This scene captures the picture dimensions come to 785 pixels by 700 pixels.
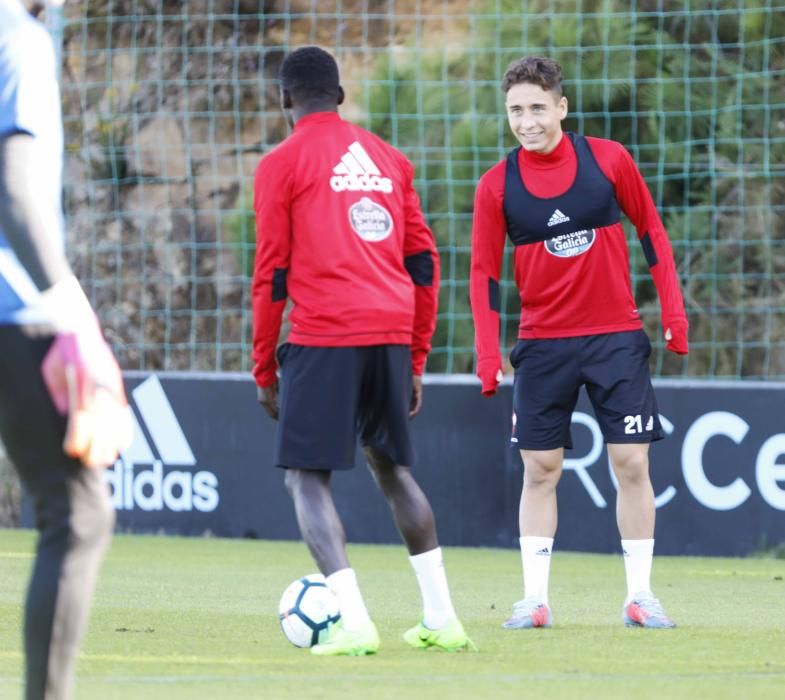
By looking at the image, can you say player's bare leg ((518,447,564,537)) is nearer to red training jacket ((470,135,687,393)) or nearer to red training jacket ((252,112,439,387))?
red training jacket ((470,135,687,393))

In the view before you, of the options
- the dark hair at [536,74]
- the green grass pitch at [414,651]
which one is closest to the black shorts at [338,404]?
the green grass pitch at [414,651]

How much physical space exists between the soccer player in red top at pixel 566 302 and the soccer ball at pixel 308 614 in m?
1.11

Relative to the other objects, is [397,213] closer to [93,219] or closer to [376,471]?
[376,471]

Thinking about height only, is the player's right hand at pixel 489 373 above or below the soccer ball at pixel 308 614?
above

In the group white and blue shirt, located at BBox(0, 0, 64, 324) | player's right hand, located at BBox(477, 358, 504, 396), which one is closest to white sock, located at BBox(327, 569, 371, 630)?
player's right hand, located at BBox(477, 358, 504, 396)

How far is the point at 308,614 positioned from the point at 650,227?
78.7 inches

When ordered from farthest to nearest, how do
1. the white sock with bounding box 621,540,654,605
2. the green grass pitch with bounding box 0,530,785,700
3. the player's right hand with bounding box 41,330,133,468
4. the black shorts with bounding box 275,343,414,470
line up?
the white sock with bounding box 621,540,654,605 < the black shorts with bounding box 275,343,414,470 < the green grass pitch with bounding box 0,530,785,700 < the player's right hand with bounding box 41,330,133,468

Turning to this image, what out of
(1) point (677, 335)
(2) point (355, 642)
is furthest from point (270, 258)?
(1) point (677, 335)

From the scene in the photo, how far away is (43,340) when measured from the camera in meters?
3.61

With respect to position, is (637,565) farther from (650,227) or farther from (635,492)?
(650,227)

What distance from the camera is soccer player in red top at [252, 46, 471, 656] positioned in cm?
546

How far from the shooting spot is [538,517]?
6719 mm

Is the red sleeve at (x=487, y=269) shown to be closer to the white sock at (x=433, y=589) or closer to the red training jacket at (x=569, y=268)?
the red training jacket at (x=569, y=268)

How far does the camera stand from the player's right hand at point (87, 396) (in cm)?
353
